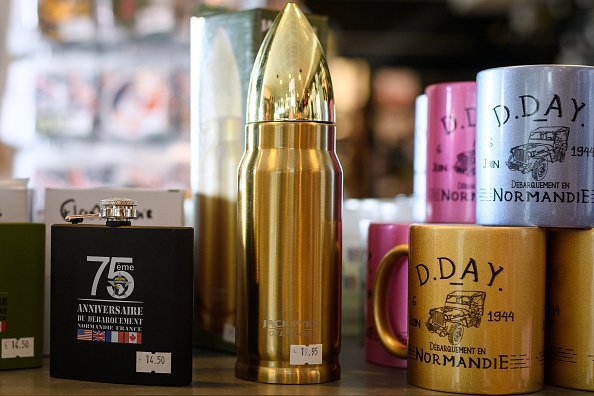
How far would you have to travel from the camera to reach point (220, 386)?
2.92 ft

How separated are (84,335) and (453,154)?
48 centimetres

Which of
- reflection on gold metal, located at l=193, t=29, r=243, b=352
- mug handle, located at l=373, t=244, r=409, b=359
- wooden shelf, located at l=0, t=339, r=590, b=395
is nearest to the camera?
wooden shelf, located at l=0, t=339, r=590, b=395

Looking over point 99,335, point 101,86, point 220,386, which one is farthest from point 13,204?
point 101,86

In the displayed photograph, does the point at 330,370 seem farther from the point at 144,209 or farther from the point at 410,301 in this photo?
the point at 144,209

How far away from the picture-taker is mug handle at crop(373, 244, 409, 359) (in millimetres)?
983

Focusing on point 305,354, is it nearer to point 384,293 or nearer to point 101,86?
point 384,293

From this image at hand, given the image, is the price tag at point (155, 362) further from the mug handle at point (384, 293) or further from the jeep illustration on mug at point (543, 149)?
the jeep illustration on mug at point (543, 149)

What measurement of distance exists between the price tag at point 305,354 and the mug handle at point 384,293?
109 millimetres

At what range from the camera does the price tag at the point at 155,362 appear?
2.88 feet

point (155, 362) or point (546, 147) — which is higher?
point (546, 147)

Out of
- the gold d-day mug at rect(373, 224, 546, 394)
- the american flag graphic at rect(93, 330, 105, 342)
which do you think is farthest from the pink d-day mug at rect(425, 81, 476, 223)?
the american flag graphic at rect(93, 330, 105, 342)

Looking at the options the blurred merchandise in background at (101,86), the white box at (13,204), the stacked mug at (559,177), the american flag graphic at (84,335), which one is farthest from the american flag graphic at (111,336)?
the blurred merchandise in background at (101,86)

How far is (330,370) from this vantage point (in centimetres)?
92

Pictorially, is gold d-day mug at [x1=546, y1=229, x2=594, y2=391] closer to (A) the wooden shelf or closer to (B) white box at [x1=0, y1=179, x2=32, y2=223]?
(A) the wooden shelf
